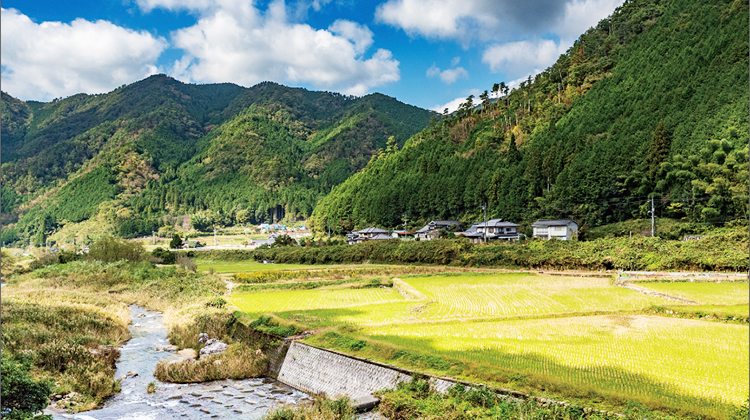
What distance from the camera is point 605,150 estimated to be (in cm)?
6194

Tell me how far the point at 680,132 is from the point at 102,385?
204ft

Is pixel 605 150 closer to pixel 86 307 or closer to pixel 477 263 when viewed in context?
pixel 477 263

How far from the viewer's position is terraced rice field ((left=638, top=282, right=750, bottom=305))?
2616 cm

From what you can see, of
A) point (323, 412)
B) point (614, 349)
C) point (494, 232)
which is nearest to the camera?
point (323, 412)

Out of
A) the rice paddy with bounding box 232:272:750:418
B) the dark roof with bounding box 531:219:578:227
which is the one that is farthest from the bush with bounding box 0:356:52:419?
the dark roof with bounding box 531:219:578:227

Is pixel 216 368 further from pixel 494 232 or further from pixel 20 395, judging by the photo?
pixel 494 232

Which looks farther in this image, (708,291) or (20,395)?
(708,291)

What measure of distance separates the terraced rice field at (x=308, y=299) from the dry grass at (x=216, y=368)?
6.76m

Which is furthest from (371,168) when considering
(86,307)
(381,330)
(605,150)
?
(381,330)

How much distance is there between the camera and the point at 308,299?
112 ft

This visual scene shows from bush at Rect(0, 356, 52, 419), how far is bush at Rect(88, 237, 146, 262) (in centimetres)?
4882

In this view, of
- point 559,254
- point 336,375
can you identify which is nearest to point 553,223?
point 559,254

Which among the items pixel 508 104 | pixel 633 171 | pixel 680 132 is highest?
pixel 508 104

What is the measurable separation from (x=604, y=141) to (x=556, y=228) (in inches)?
659
